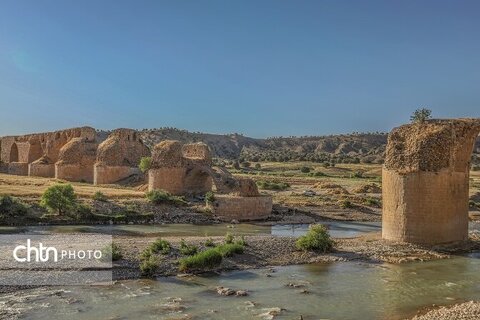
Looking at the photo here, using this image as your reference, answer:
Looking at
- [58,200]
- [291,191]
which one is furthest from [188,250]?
[291,191]

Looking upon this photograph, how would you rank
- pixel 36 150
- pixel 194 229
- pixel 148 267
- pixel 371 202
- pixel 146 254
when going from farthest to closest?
pixel 36 150 → pixel 371 202 → pixel 194 229 → pixel 146 254 → pixel 148 267

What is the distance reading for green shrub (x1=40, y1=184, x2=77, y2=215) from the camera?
27.5m

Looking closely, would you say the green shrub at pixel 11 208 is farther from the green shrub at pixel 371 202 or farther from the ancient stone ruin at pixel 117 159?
the green shrub at pixel 371 202

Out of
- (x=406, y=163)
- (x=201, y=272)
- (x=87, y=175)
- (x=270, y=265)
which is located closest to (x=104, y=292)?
(x=201, y=272)

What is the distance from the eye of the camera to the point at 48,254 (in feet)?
57.9

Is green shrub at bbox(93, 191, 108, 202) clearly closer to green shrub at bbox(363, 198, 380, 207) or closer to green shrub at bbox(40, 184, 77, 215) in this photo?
green shrub at bbox(40, 184, 77, 215)

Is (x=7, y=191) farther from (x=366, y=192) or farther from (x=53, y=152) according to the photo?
(x=366, y=192)

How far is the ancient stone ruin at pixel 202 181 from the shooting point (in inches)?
1206

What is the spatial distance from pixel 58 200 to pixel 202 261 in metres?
13.9

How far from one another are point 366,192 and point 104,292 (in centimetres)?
3382

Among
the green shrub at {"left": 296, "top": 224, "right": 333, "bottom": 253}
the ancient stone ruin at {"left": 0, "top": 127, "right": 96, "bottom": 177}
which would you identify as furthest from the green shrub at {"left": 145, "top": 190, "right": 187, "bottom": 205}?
the ancient stone ruin at {"left": 0, "top": 127, "right": 96, "bottom": 177}

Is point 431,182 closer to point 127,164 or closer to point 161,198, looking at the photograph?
point 161,198

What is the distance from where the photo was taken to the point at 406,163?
19984mm

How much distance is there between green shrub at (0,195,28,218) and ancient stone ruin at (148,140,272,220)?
10.2 metres
